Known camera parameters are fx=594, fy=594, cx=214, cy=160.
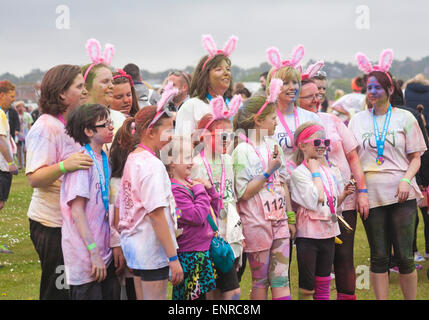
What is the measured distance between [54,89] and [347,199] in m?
2.63

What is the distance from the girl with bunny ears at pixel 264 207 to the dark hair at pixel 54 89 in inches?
55.4

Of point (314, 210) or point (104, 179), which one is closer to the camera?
point (104, 179)

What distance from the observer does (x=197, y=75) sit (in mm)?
4945

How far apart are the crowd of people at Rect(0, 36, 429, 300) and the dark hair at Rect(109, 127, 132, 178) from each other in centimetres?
1

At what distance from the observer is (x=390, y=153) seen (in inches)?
199

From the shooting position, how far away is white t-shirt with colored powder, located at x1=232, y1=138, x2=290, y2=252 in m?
4.45

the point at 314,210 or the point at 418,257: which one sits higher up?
the point at 314,210

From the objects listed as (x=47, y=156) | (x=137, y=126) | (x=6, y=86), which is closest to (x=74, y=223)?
(x=47, y=156)

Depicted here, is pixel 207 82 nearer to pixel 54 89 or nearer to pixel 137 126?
pixel 137 126

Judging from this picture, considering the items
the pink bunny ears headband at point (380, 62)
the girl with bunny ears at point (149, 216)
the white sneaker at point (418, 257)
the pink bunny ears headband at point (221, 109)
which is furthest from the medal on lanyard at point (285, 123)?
the white sneaker at point (418, 257)

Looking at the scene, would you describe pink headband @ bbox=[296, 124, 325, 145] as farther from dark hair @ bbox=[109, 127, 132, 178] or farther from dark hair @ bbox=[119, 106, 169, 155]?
dark hair @ bbox=[109, 127, 132, 178]

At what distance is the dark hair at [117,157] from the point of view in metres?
4.00

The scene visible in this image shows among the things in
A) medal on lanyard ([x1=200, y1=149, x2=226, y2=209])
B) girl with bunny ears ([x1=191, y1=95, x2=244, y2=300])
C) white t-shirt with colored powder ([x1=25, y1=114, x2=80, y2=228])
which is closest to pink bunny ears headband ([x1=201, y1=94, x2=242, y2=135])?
girl with bunny ears ([x1=191, y1=95, x2=244, y2=300])

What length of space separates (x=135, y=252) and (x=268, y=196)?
4.15 feet
